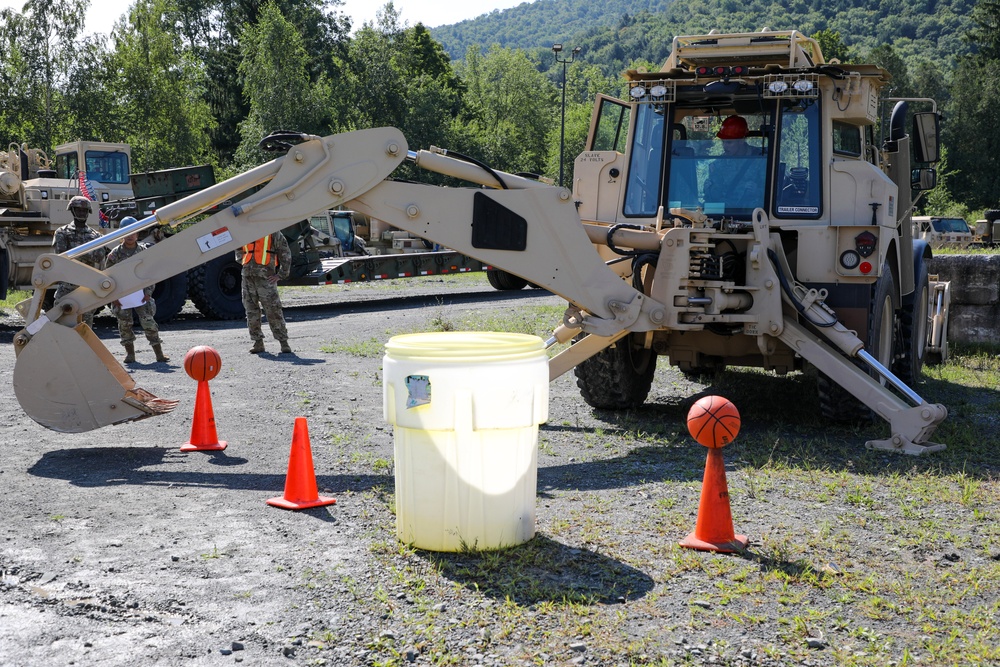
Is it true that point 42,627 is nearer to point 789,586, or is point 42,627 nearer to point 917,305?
point 789,586

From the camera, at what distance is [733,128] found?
27.6 feet

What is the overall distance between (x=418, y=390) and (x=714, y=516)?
1.59m

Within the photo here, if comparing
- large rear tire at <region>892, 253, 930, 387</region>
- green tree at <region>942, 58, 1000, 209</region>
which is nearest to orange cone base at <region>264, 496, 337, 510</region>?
large rear tire at <region>892, 253, 930, 387</region>

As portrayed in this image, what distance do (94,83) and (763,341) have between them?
39.8m

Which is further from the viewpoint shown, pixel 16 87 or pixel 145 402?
pixel 16 87

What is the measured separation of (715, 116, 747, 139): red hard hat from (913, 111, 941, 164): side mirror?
1.47 metres

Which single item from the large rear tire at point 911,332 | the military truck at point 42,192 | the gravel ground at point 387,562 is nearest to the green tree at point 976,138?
the military truck at point 42,192

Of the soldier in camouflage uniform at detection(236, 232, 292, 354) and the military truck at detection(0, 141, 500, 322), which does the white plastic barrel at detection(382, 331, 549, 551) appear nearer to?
the soldier in camouflage uniform at detection(236, 232, 292, 354)

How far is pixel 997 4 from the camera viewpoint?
7200 cm

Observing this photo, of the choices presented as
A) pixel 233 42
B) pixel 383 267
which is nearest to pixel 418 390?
pixel 383 267

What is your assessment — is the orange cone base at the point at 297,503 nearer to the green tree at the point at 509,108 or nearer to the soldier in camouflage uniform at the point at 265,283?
the soldier in camouflage uniform at the point at 265,283

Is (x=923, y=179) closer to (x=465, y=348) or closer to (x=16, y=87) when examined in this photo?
(x=465, y=348)

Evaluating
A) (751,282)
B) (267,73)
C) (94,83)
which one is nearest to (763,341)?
(751,282)

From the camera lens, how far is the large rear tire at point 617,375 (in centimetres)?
873
